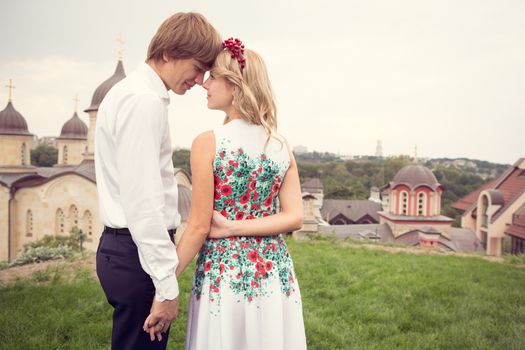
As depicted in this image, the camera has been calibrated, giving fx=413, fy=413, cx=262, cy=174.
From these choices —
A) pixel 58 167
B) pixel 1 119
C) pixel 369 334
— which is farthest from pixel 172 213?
pixel 58 167

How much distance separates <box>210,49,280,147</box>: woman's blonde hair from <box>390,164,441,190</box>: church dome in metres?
28.1

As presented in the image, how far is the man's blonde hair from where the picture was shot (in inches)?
75.9

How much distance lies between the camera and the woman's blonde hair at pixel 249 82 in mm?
1993

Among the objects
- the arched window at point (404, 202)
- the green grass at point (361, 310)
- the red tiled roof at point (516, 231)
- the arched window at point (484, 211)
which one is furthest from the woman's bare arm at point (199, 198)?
the arched window at point (404, 202)

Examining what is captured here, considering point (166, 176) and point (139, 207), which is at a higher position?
point (166, 176)

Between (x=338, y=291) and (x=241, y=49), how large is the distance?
167 inches

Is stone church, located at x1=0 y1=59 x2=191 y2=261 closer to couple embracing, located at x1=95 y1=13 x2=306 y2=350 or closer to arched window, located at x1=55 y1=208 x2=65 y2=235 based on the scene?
arched window, located at x1=55 y1=208 x2=65 y2=235

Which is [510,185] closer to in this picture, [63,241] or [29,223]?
[63,241]

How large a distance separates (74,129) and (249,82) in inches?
1407

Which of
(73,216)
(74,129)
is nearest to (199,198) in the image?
(73,216)

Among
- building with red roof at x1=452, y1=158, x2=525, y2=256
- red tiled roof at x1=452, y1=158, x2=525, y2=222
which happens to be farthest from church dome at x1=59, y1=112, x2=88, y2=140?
red tiled roof at x1=452, y1=158, x2=525, y2=222

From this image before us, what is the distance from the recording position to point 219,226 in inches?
82.2

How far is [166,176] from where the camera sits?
2.06 meters

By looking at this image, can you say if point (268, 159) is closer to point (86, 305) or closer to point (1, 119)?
point (86, 305)
